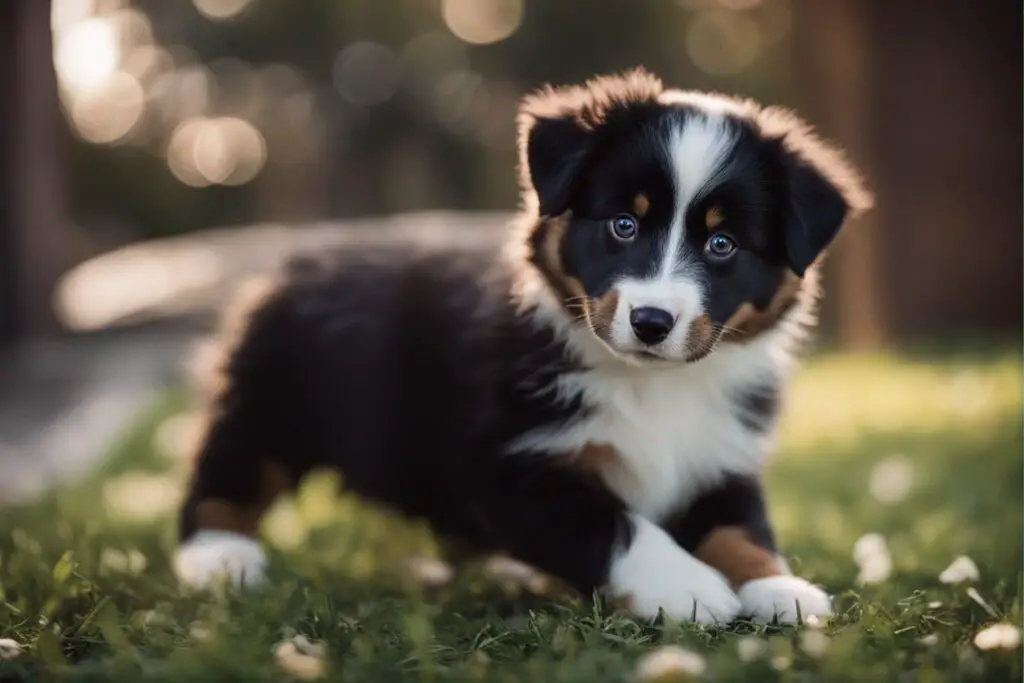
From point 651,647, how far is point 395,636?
520mm

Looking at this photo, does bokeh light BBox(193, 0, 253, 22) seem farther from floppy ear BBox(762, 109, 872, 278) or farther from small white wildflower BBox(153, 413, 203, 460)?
floppy ear BBox(762, 109, 872, 278)

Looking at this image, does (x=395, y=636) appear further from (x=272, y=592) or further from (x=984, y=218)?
(x=984, y=218)

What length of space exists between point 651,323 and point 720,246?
37 cm

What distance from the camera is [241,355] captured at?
146 inches

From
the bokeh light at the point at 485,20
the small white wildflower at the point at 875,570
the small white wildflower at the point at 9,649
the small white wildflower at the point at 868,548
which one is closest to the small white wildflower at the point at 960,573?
the small white wildflower at the point at 875,570


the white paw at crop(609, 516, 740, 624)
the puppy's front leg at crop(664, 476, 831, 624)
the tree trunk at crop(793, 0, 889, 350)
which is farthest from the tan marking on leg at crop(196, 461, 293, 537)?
the tree trunk at crop(793, 0, 889, 350)

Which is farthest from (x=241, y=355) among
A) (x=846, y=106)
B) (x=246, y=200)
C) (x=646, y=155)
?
(x=246, y=200)

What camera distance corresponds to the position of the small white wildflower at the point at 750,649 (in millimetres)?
2064

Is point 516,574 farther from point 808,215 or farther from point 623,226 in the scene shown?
point 808,215

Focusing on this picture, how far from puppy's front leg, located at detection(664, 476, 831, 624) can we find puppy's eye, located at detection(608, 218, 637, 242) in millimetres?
702

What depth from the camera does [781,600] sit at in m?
2.59

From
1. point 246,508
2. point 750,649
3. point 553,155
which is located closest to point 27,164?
point 246,508

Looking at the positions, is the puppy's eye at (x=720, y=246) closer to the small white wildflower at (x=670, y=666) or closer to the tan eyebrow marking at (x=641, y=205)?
the tan eyebrow marking at (x=641, y=205)

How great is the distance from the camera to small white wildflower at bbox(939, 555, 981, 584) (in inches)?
114
